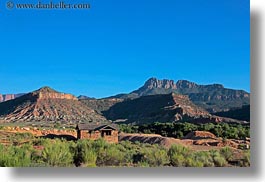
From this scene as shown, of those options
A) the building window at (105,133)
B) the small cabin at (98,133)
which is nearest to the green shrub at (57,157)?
the small cabin at (98,133)

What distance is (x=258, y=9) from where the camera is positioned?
838cm

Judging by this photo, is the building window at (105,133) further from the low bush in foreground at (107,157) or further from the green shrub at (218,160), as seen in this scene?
the green shrub at (218,160)

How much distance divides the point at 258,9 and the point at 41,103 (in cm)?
2107

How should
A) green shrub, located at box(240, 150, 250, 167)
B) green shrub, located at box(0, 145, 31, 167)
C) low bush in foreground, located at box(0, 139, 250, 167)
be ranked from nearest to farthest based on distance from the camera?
green shrub, located at box(0, 145, 31, 167)
green shrub, located at box(240, 150, 250, 167)
low bush in foreground, located at box(0, 139, 250, 167)

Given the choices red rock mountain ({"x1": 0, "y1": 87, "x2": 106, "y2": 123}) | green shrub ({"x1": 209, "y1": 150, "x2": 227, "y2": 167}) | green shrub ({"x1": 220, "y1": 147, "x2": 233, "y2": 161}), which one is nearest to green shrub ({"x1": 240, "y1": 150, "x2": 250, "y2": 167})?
green shrub ({"x1": 209, "y1": 150, "x2": 227, "y2": 167})

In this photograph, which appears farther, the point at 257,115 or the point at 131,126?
the point at 131,126

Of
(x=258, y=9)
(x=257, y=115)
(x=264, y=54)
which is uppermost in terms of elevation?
(x=258, y=9)

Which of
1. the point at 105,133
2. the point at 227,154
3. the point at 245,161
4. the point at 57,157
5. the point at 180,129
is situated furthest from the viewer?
the point at 180,129

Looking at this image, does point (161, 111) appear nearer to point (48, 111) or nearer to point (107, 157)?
→ point (48, 111)

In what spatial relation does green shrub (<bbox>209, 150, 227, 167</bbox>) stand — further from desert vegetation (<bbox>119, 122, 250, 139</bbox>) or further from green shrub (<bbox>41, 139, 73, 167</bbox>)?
desert vegetation (<bbox>119, 122, 250, 139</bbox>)

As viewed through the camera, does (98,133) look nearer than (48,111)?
Yes

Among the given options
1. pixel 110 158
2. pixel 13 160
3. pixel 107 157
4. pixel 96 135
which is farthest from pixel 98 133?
pixel 13 160

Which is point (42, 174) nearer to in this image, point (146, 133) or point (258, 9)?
point (258, 9)

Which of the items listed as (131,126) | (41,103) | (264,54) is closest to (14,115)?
(41,103)
